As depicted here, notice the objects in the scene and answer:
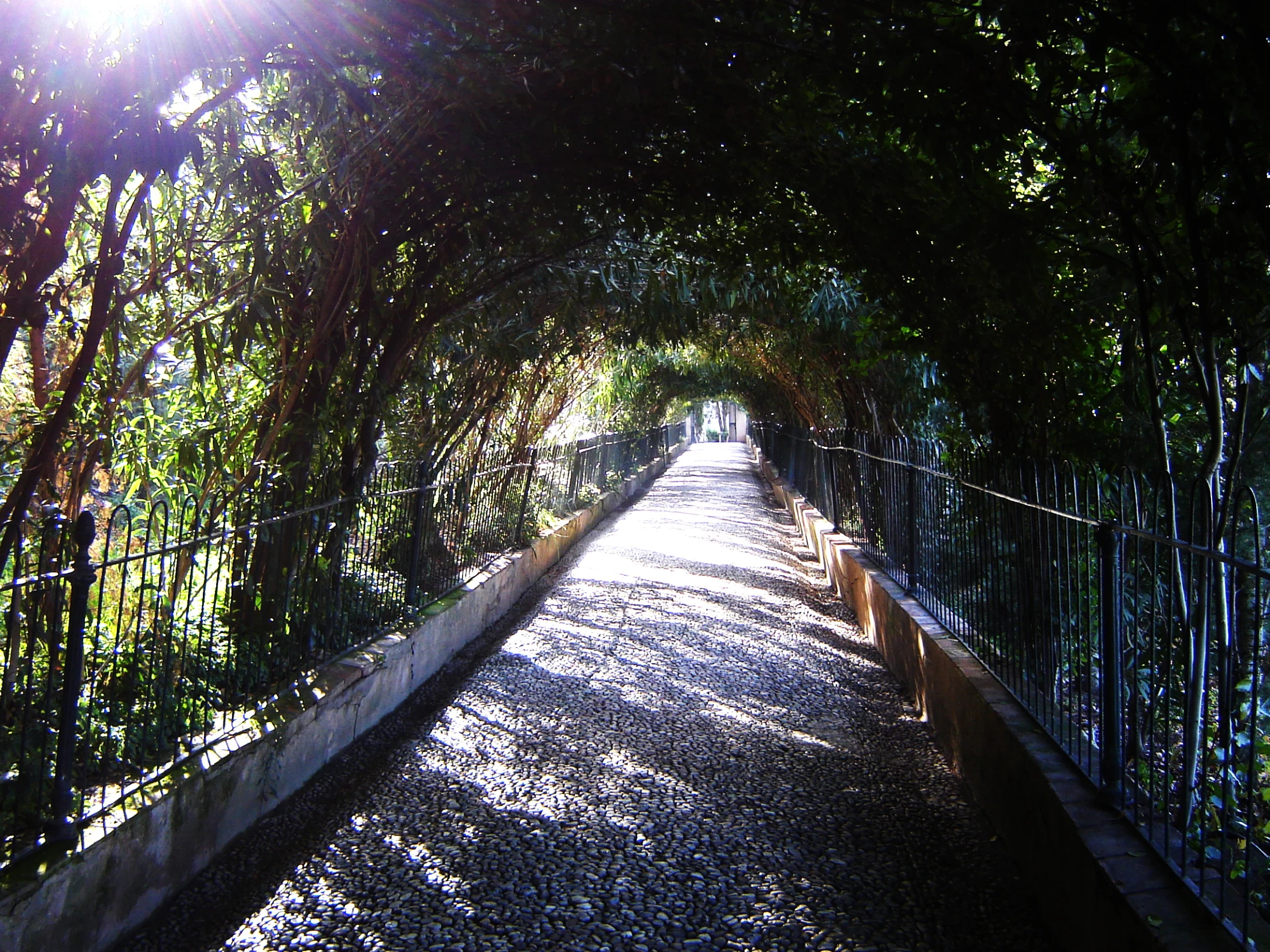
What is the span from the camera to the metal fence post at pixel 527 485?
376 inches

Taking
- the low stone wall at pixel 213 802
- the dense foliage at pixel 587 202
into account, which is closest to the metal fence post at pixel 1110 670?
the dense foliage at pixel 587 202

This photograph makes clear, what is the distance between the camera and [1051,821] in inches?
125

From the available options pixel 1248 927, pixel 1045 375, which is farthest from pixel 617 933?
pixel 1045 375

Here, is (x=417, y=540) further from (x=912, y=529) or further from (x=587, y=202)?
(x=912, y=529)

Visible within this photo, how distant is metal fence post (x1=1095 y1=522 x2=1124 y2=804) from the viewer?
310 cm

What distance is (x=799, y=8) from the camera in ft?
10.4

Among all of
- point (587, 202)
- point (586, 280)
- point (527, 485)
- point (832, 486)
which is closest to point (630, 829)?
point (587, 202)

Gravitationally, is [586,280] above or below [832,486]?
above

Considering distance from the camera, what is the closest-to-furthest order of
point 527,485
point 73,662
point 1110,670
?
point 73,662
point 1110,670
point 527,485

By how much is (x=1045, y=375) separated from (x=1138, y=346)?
1.35ft

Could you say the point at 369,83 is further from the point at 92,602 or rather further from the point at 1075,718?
the point at 1075,718

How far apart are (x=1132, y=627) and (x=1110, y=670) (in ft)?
3.92

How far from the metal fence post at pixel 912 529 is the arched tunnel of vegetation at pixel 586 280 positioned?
0.06m

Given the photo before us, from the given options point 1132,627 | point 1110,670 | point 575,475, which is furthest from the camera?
point 575,475
